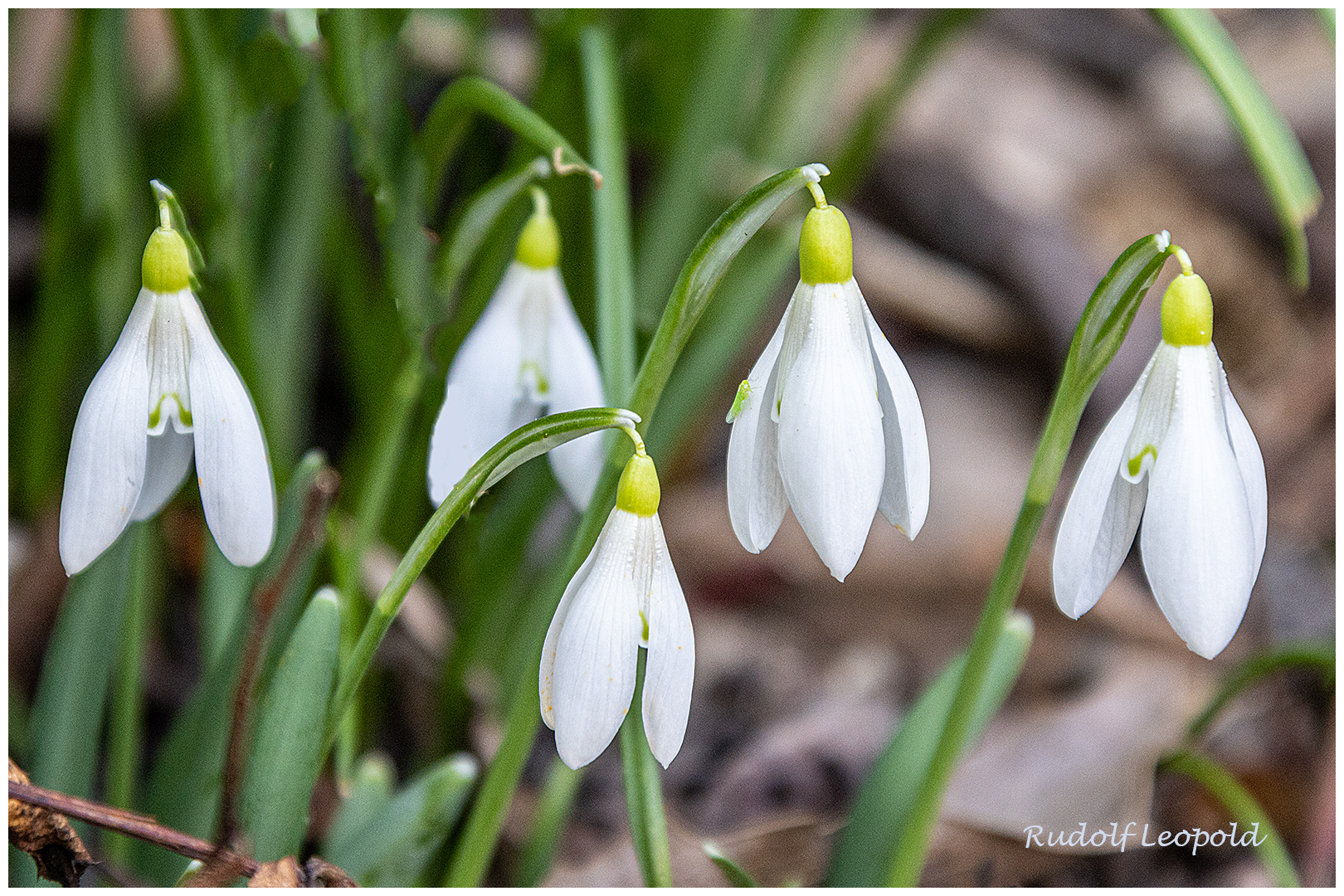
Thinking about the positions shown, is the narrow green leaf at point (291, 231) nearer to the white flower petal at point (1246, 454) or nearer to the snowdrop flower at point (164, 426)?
the snowdrop flower at point (164, 426)

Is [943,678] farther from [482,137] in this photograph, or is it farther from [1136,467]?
[482,137]

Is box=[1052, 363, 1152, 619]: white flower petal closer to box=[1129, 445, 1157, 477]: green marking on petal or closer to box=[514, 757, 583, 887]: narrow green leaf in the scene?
box=[1129, 445, 1157, 477]: green marking on petal

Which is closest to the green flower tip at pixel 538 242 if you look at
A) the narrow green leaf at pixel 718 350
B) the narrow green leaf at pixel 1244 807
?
the narrow green leaf at pixel 718 350

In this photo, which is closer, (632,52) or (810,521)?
(810,521)

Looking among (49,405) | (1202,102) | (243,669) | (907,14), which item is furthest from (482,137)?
(1202,102)

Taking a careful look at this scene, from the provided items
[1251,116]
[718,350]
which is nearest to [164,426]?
[718,350]

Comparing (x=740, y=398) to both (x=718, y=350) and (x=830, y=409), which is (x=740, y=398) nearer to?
(x=830, y=409)
